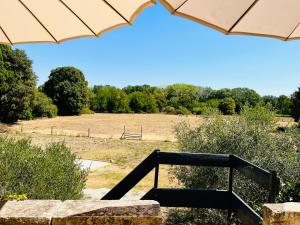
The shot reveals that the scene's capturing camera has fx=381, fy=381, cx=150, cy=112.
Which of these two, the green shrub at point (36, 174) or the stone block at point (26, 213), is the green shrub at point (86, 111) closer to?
the green shrub at point (36, 174)

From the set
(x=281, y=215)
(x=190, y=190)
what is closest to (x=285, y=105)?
(x=190, y=190)

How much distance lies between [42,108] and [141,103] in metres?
20.1

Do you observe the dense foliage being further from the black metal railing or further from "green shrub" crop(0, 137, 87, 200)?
the black metal railing

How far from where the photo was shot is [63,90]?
52031 mm

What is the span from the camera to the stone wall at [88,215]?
2.25 meters

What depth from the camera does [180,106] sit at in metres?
66.1

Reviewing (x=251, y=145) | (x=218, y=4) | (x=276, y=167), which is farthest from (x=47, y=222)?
(x=251, y=145)

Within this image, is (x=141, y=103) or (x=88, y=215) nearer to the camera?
(x=88, y=215)

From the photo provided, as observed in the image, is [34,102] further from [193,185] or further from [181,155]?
[181,155]

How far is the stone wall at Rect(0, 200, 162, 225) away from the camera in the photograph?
88.5 inches

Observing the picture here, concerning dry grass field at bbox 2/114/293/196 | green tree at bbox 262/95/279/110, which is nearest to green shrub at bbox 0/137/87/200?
dry grass field at bbox 2/114/293/196

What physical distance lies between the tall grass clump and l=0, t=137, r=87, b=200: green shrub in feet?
8.49

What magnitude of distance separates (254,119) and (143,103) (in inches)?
2116

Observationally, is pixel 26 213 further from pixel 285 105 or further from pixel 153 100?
pixel 153 100
